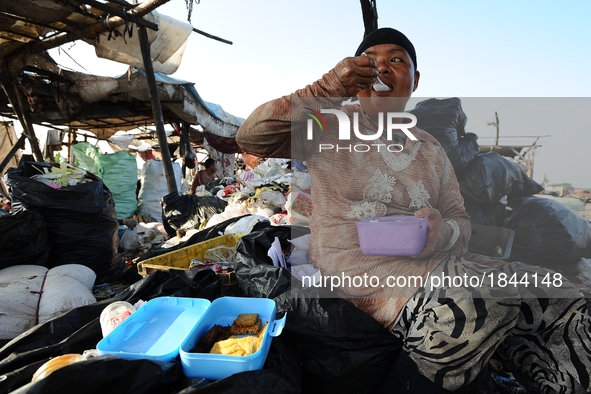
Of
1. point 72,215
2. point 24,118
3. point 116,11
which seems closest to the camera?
point 72,215

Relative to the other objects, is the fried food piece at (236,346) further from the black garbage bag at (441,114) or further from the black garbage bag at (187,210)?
the black garbage bag at (187,210)

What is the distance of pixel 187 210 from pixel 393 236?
354 centimetres

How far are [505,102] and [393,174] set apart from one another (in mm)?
618

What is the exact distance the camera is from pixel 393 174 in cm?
144

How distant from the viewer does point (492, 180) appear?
72.2 inches

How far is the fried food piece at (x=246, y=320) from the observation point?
1.24m

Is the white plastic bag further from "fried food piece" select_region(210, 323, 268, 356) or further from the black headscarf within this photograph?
the black headscarf

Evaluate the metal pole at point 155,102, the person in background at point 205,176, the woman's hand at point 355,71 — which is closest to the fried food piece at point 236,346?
the woman's hand at point 355,71

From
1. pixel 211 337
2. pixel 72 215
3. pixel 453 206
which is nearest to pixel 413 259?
pixel 453 206

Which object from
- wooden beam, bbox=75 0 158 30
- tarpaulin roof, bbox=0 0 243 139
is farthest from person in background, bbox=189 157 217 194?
wooden beam, bbox=75 0 158 30

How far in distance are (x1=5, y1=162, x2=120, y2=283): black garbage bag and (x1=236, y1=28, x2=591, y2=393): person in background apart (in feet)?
6.25

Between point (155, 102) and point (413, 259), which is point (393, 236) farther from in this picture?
point (155, 102)

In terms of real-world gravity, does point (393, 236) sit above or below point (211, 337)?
above

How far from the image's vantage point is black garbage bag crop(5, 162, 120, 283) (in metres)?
2.45
